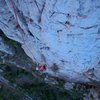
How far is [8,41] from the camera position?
365cm

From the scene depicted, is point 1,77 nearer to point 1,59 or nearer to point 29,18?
point 1,59

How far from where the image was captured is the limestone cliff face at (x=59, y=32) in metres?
2.32

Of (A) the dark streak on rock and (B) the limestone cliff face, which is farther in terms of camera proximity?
(A) the dark streak on rock

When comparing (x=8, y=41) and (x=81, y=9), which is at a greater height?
(x=8, y=41)

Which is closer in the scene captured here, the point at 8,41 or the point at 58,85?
the point at 8,41

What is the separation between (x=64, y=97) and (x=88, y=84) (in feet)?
1.86

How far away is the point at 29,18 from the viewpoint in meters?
2.77

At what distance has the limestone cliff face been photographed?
2.32 meters

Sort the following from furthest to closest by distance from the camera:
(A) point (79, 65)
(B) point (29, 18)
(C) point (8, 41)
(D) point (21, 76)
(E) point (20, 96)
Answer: (E) point (20, 96), (D) point (21, 76), (C) point (8, 41), (A) point (79, 65), (B) point (29, 18)

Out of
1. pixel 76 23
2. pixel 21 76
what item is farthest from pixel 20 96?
pixel 76 23

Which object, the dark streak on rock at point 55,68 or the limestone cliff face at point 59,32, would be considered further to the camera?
the dark streak on rock at point 55,68

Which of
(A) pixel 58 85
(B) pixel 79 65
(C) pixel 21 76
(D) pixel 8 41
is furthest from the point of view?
(C) pixel 21 76

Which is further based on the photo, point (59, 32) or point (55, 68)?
point (55, 68)

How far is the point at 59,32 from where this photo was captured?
8.69 feet
